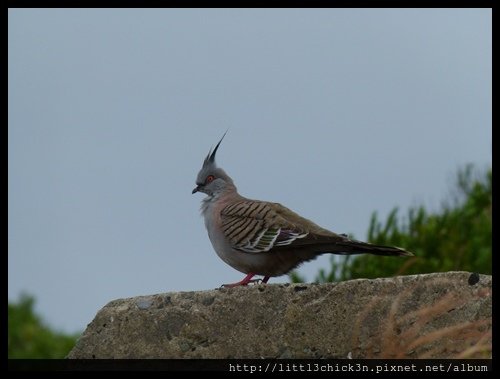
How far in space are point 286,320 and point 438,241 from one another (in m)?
7.77

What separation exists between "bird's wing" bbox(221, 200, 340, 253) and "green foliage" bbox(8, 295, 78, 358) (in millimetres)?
6882

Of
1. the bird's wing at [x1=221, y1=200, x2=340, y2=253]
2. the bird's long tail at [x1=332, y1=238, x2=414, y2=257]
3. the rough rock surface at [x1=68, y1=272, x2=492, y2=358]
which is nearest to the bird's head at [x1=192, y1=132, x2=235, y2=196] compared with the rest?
the bird's wing at [x1=221, y1=200, x2=340, y2=253]

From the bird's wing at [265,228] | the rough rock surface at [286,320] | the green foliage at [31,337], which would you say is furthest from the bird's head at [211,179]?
the green foliage at [31,337]

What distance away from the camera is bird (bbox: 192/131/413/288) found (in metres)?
7.64

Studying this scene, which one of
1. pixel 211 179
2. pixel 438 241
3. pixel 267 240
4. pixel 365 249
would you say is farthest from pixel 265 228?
pixel 438 241

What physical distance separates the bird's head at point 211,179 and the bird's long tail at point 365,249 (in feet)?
5.44

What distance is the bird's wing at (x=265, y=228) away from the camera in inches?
305

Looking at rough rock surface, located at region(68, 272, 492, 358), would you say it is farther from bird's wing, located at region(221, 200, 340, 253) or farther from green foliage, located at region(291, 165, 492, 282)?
green foliage, located at region(291, 165, 492, 282)

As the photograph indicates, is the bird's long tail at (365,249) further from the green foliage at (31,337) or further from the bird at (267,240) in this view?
the green foliage at (31,337)

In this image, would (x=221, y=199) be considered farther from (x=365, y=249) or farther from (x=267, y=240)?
(x=365, y=249)

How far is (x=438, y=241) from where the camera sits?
1371cm

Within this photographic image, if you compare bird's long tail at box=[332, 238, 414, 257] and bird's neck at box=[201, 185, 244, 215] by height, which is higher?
bird's neck at box=[201, 185, 244, 215]
